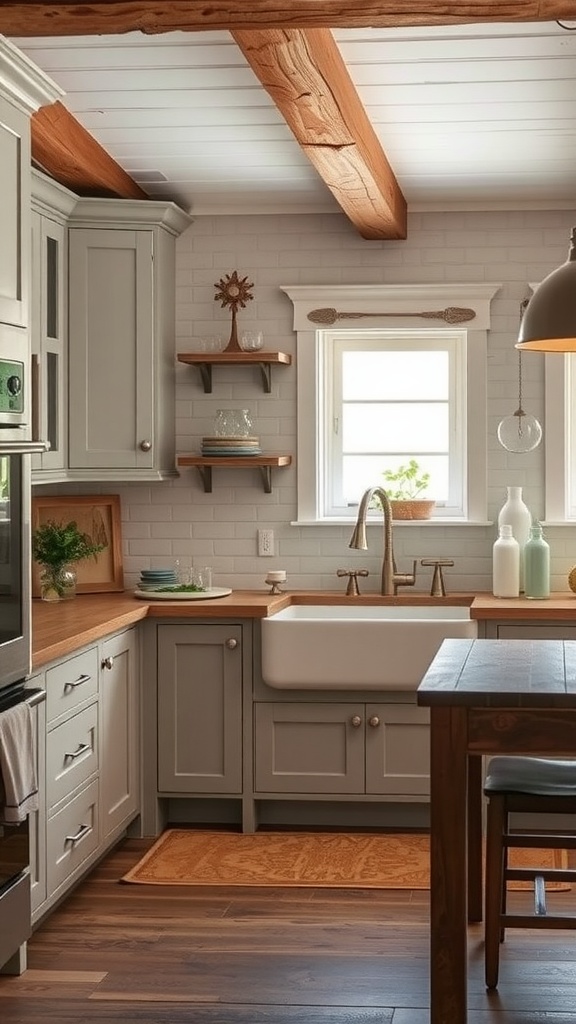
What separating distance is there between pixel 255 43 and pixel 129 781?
2.92 m

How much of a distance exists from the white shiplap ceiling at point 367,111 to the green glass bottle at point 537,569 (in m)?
1.45

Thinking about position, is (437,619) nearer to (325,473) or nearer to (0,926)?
(325,473)

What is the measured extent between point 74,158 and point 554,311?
7.48 ft

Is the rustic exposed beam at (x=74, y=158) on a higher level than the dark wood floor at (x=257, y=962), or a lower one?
higher

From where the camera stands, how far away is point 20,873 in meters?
3.71

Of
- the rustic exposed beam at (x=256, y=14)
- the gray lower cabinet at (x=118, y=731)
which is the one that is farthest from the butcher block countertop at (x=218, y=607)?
the rustic exposed beam at (x=256, y=14)

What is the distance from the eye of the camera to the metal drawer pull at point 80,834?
14.2ft

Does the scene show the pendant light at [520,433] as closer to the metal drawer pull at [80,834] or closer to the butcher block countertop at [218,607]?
the butcher block countertop at [218,607]

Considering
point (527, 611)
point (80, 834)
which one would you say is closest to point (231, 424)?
point (527, 611)

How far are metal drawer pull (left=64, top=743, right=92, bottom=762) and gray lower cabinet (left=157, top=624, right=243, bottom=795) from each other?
2.52ft

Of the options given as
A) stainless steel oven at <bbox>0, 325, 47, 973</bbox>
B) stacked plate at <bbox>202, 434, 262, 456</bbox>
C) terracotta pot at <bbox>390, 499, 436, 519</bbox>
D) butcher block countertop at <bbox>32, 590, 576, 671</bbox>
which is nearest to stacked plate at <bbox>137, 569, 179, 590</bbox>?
butcher block countertop at <bbox>32, 590, 576, 671</bbox>

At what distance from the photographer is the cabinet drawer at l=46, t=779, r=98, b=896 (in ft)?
13.6

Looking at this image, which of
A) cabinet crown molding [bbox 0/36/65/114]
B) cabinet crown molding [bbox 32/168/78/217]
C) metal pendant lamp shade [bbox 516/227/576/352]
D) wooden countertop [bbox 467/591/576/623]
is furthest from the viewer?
wooden countertop [bbox 467/591/576/623]

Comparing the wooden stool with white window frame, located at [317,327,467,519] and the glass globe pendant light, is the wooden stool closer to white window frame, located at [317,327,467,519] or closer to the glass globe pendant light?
the glass globe pendant light
